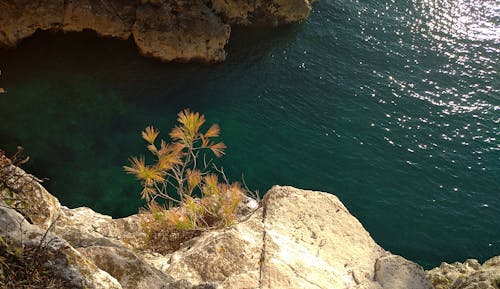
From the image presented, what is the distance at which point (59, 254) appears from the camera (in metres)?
5.01

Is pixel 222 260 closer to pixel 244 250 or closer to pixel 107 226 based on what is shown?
pixel 244 250

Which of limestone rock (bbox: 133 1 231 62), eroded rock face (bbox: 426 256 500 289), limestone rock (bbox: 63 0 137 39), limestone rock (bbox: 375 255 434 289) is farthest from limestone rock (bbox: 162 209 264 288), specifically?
limestone rock (bbox: 63 0 137 39)

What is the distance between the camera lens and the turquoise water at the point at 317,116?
1659cm

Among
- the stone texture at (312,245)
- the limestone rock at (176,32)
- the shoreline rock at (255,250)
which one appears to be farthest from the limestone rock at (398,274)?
the limestone rock at (176,32)

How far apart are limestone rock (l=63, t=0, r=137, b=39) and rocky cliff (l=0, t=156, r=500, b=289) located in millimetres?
12328

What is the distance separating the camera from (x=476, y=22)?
2575 cm

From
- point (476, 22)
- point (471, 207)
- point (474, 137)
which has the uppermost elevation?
point (476, 22)

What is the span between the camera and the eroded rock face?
31.3ft

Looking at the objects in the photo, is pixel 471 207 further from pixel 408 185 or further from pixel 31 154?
pixel 31 154

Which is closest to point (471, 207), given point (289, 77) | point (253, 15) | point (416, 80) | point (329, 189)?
point (329, 189)

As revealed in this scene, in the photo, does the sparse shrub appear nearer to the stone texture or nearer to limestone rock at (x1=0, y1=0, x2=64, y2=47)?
the stone texture

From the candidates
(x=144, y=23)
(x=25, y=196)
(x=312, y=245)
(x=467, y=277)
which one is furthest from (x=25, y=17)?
(x=467, y=277)

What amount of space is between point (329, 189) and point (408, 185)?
3.09 meters

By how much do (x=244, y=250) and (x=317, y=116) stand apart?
12107 mm
